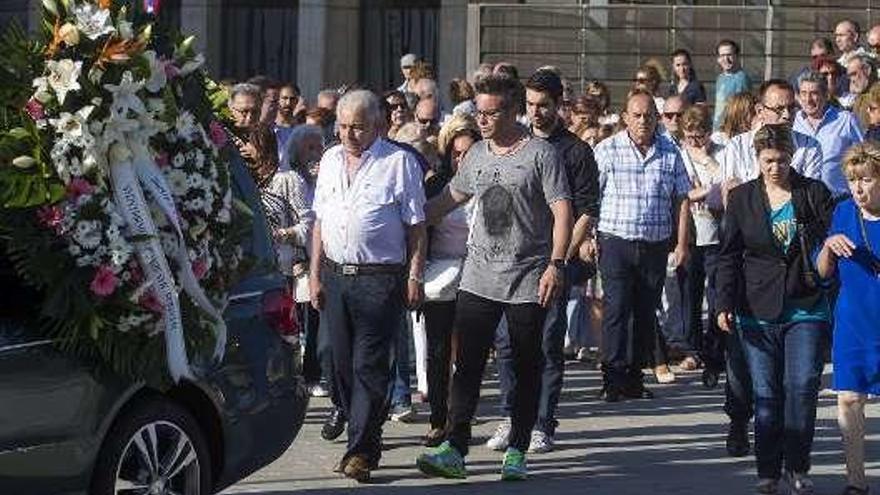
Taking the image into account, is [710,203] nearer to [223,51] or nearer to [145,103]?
[145,103]

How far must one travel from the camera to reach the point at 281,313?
999 centimetres

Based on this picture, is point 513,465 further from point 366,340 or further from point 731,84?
point 731,84

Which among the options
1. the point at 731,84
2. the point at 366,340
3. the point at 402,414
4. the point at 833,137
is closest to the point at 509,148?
the point at 366,340

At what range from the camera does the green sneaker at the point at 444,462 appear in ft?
36.7

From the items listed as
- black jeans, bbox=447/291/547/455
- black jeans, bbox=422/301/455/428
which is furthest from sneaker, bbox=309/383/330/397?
black jeans, bbox=447/291/547/455

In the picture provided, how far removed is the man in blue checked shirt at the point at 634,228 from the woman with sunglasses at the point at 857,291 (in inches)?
140

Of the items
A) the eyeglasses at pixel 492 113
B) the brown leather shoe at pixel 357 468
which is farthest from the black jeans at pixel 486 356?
the eyeglasses at pixel 492 113

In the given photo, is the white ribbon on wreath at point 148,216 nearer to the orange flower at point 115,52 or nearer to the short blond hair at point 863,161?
the orange flower at point 115,52

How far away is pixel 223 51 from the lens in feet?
111

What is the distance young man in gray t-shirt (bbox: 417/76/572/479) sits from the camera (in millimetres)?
11133

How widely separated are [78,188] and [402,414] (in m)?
4.93

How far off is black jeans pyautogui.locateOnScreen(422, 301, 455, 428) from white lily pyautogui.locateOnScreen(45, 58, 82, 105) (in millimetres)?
4097

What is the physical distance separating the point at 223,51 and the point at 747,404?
22.5 meters

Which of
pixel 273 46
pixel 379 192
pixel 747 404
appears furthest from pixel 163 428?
pixel 273 46
